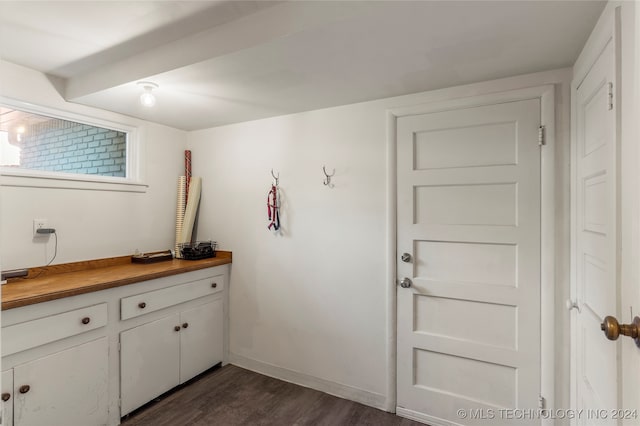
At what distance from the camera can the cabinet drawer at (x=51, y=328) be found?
1.62 metres

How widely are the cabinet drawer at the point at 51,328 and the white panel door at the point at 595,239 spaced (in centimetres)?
251

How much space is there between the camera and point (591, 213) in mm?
1439

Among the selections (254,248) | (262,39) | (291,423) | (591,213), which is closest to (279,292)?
(254,248)

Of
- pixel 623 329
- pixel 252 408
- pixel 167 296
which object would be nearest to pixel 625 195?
pixel 623 329

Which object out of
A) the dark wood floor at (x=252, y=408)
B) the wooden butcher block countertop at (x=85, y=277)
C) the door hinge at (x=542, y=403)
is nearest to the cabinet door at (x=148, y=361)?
the dark wood floor at (x=252, y=408)

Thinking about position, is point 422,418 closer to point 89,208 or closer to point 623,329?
point 623,329

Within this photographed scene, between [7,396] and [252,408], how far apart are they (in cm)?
133

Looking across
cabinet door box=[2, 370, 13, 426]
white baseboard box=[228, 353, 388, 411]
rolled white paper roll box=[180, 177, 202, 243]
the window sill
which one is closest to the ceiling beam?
the window sill

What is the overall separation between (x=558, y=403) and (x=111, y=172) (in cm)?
342

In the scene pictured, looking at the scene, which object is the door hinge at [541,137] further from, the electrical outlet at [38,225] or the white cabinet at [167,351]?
the electrical outlet at [38,225]

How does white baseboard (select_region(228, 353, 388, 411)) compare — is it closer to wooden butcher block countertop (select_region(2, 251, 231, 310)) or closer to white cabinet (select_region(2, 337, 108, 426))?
wooden butcher block countertop (select_region(2, 251, 231, 310))

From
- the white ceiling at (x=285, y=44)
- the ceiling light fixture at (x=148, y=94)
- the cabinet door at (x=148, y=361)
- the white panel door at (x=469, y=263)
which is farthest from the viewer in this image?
the cabinet door at (x=148, y=361)

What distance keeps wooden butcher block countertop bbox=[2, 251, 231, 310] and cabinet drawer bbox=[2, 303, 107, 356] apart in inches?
4.6

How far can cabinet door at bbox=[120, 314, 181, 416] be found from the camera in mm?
2117
